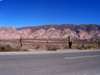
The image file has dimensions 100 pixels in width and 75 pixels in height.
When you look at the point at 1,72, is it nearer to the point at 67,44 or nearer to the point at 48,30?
the point at 67,44

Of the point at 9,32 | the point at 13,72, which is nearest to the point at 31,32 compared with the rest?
the point at 9,32

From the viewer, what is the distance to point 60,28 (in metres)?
110

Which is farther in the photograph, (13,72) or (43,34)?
(43,34)

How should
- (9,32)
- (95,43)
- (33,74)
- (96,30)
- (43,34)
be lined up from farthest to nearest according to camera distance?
(96,30)
(43,34)
(9,32)
(95,43)
(33,74)

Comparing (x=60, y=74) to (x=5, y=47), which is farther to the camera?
(x=5, y=47)

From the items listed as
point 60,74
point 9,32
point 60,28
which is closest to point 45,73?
point 60,74

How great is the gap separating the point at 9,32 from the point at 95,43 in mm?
50472

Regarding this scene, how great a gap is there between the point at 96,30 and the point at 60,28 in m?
14.1

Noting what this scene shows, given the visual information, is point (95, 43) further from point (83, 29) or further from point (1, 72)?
point (83, 29)

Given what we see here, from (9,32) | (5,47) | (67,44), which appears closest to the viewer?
(5,47)

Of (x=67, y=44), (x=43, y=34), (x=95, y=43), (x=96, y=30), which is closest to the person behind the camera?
(x=67, y=44)

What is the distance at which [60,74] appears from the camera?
11.6 m

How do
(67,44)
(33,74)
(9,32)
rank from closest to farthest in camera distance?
1. (33,74)
2. (67,44)
3. (9,32)

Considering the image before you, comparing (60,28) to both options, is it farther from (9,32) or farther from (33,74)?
(33,74)
